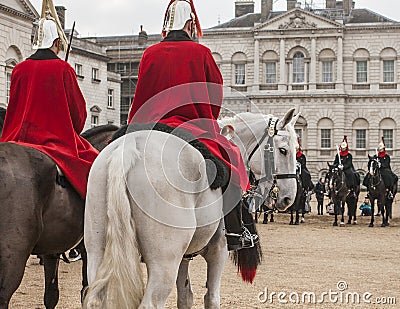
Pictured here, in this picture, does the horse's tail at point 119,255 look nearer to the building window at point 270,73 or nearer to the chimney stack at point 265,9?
the building window at point 270,73

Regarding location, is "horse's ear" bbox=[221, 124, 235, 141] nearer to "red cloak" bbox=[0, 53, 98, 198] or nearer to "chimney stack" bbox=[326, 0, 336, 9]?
"red cloak" bbox=[0, 53, 98, 198]

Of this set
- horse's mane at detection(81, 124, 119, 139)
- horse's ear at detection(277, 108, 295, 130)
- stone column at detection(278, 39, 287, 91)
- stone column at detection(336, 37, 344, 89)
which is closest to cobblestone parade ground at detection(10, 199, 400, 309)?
horse's mane at detection(81, 124, 119, 139)

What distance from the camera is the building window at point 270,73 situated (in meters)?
53.9

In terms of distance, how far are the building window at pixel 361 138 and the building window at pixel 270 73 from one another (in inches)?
289

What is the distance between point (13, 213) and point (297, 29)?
163 ft

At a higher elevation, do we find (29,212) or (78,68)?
(78,68)

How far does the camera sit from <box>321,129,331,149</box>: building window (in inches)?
2068

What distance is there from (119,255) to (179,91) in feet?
4.66

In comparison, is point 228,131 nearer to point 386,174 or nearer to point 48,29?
point 48,29

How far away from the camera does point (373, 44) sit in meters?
52.1

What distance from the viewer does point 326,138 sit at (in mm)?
52719

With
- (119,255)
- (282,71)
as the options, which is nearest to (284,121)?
(119,255)

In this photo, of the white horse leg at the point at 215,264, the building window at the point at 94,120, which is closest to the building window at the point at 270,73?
the building window at the point at 94,120

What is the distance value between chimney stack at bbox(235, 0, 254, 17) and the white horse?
53.8 m
